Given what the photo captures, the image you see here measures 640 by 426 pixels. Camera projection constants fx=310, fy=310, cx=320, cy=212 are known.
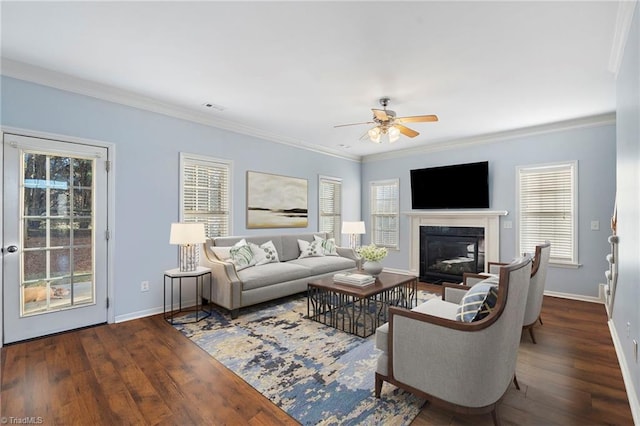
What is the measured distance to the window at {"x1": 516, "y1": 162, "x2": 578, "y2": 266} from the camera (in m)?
4.70

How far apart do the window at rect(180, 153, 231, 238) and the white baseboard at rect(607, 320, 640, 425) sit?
453 cm

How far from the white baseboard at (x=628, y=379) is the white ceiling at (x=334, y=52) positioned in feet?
8.35

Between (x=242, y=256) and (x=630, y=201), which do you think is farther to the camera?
(x=242, y=256)

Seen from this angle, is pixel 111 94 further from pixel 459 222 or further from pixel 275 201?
pixel 459 222

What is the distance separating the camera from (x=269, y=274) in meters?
4.10

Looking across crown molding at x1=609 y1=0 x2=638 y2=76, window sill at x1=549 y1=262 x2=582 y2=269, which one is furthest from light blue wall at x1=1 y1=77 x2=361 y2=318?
window sill at x1=549 y1=262 x2=582 y2=269

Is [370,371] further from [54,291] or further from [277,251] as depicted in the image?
[54,291]

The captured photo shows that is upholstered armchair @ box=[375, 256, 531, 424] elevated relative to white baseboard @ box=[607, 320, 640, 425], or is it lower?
elevated

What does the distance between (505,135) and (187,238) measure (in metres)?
5.21

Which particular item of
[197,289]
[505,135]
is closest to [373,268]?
[197,289]

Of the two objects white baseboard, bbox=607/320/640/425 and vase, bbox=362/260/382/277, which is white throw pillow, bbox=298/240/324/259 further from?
white baseboard, bbox=607/320/640/425

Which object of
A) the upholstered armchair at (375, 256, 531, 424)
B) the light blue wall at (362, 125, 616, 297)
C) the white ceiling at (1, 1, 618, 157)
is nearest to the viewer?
the upholstered armchair at (375, 256, 531, 424)

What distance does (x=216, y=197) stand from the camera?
4.71 metres

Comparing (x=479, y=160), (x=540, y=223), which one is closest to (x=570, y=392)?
(x=540, y=223)
